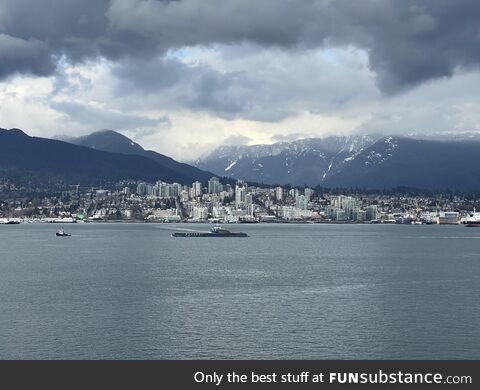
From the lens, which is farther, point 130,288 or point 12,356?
point 130,288

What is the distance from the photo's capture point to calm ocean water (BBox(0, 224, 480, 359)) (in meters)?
49.4

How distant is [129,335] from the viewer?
5375 centimetres

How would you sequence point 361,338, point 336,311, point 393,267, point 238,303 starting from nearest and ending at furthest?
point 361,338
point 336,311
point 238,303
point 393,267

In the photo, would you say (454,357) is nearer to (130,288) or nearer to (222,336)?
(222,336)

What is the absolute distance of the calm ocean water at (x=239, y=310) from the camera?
4944cm

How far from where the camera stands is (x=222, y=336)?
173 feet

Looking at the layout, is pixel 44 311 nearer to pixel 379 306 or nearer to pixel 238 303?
pixel 238 303

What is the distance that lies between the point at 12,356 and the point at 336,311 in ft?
92.7

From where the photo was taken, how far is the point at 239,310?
63.7 m

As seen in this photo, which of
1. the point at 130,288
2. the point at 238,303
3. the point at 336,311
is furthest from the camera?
the point at 130,288
